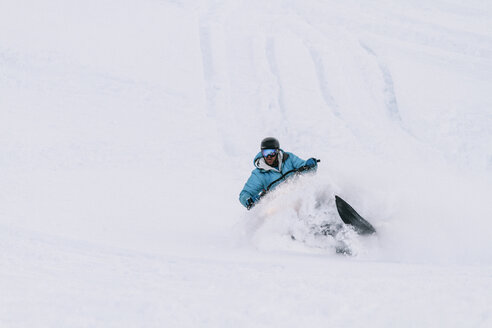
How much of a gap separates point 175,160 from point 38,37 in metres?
6.64

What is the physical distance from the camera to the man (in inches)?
200

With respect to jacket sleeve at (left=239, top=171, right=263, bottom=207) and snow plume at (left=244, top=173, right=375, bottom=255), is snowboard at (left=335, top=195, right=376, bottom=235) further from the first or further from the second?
jacket sleeve at (left=239, top=171, right=263, bottom=207)

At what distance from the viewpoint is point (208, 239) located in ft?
17.4

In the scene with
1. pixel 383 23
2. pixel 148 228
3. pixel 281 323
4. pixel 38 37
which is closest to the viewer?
pixel 281 323

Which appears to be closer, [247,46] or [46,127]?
[46,127]

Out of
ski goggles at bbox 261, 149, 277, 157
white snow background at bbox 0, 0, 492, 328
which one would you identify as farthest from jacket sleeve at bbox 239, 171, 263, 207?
ski goggles at bbox 261, 149, 277, 157

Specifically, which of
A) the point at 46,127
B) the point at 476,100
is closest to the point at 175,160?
the point at 46,127

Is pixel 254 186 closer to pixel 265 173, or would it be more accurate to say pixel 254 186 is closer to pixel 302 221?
pixel 265 173

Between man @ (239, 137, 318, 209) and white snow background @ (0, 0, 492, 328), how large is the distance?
23 centimetres

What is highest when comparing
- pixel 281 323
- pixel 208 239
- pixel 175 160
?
pixel 175 160

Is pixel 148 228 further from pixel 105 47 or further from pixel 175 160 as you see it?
pixel 105 47

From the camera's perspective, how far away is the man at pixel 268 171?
16.6 feet

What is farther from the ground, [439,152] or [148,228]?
[439,152]

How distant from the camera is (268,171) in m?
5.25
